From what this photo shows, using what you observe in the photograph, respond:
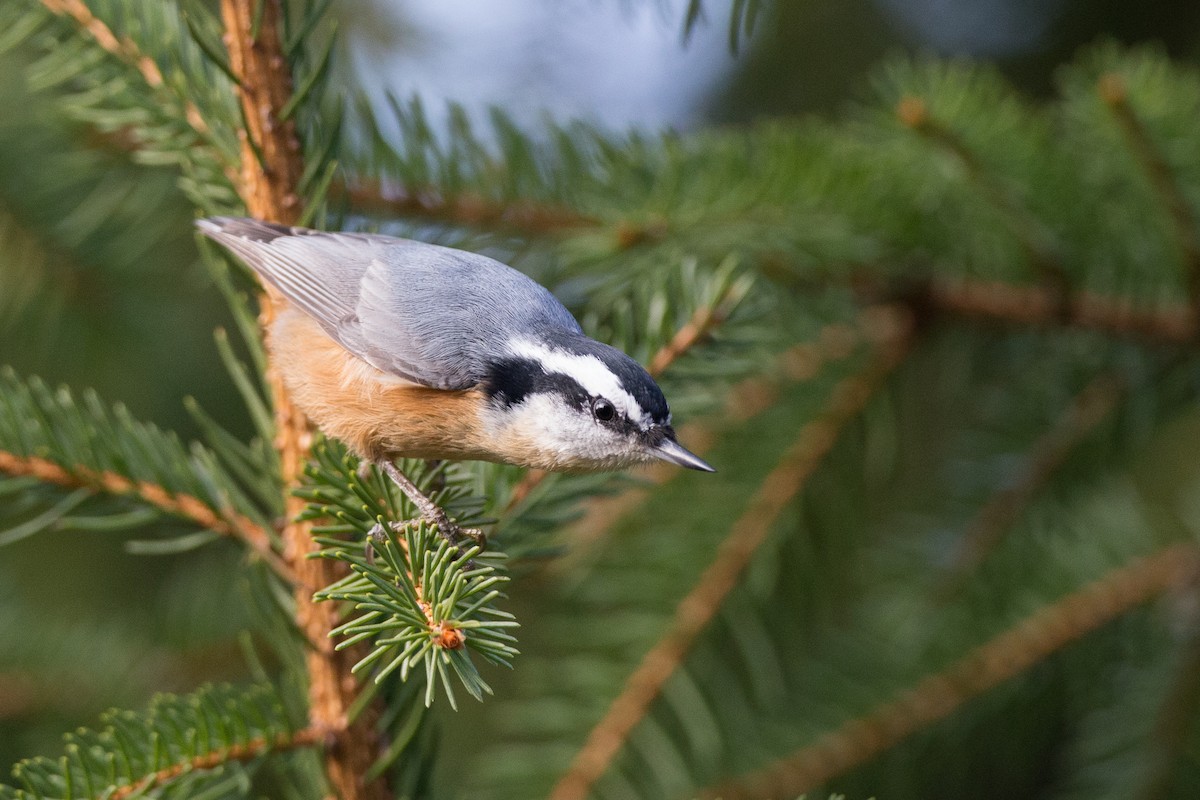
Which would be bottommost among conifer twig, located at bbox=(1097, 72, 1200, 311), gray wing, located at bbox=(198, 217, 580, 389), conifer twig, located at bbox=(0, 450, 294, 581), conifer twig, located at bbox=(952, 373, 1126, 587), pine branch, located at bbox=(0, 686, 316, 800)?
pine branch, located at bbox=(0, 686, 316, 800)

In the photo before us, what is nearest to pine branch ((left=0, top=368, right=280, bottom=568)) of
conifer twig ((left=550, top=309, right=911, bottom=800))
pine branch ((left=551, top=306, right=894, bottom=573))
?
conifer twig ((left=550, top=309, right=911, bottom=800))

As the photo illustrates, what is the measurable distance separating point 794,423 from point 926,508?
1.46ft

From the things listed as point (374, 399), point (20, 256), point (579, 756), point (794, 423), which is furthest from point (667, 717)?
point (20, 256)

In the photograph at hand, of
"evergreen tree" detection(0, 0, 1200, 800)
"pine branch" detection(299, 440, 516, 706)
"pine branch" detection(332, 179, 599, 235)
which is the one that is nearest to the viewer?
"pine branch" detection(299, 440, 516, 706)

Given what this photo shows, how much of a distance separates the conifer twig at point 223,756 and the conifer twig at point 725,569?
514mm

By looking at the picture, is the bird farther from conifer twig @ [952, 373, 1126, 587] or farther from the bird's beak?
conifer twig @ [952, 373, 1126, 587]

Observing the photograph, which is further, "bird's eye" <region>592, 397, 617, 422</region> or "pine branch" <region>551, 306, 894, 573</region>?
"pine branch" <region>551, 306, 894, 573</region>

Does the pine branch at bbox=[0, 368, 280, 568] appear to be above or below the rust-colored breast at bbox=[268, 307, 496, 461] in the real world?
below

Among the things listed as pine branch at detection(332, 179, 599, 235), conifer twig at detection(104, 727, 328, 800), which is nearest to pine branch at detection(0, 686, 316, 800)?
conifer twig at detection(104, 727, 328, 800)

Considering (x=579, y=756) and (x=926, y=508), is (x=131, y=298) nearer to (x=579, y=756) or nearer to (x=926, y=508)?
(x=579, y=756)

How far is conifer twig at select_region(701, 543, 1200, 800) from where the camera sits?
1.80m

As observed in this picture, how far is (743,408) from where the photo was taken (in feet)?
6.85

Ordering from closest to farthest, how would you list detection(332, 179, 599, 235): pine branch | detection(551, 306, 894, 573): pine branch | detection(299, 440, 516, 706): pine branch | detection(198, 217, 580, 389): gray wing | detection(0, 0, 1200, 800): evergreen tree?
detection(299, 440, 516, 706): pine branch, detection(0, 0, 1200, 800): evergreen tree, detection(198, 217, 580, 389): gray wing, detection(332, 179, 599, 235): pine branch, detection(551, 306, 894, 573): pine branch

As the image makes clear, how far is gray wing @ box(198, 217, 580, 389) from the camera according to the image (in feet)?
5.53
